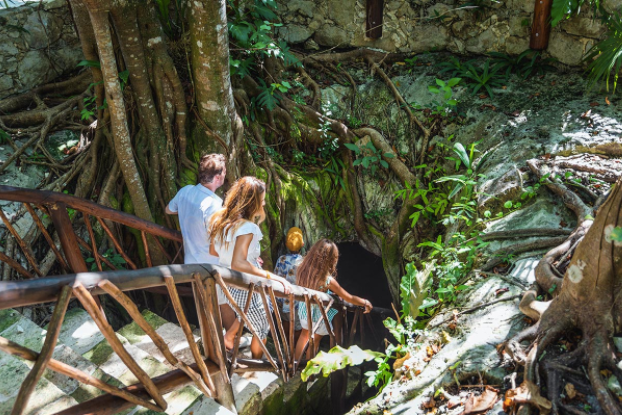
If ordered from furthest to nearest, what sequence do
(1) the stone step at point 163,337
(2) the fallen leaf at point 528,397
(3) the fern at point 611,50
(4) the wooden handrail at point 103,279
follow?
(3) the fern at point 611,50 < (1) the stone step at point 163,337 < (2) the fallen leaf at point 528,397 < (4) the wooden handrail at point 103,279

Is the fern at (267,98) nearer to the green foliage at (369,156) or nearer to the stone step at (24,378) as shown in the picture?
the green foliage at (369,156)

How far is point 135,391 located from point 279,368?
177 cm

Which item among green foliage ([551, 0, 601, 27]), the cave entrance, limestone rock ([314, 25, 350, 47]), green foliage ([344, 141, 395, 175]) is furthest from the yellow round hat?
green foliage ([551, 0, 601, 27])

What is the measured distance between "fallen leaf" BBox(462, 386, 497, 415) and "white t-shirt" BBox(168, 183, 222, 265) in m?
1.97

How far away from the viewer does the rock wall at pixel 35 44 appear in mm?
5320

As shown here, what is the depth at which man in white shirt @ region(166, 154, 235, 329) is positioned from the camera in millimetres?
3566

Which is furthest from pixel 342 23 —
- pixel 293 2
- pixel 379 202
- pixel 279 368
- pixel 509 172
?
pixel 279 368

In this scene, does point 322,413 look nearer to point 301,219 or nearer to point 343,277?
point 301,219

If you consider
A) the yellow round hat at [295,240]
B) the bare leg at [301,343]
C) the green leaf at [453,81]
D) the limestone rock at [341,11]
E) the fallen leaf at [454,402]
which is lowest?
the bare leg at [301,343]

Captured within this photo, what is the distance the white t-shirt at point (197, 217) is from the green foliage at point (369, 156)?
2456 mm

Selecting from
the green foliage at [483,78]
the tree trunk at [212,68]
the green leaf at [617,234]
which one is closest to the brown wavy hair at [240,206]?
the tree trunk at [212,68]

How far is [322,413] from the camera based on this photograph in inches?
191

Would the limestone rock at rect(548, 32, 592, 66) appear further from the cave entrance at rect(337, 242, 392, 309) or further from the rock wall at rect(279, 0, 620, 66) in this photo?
the cave entrance at rect(337, 242, 392, 309)

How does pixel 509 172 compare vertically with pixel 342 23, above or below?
below
